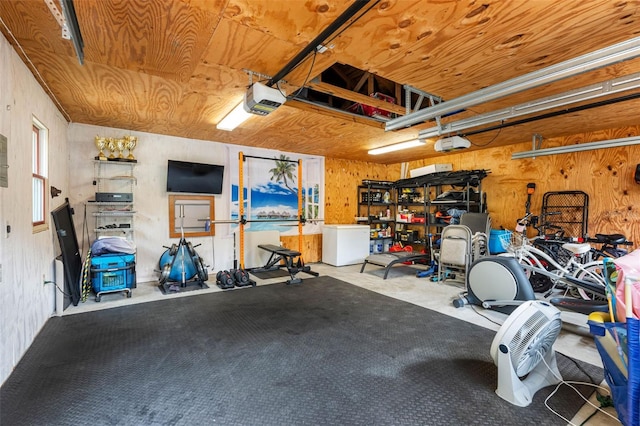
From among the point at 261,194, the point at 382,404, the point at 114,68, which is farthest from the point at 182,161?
the point at 382,404

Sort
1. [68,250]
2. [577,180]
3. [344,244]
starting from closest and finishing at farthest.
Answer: [68,250], [577,180], [344,244]

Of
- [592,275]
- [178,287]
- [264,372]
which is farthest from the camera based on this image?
[178,287]

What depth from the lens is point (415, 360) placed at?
2551mm

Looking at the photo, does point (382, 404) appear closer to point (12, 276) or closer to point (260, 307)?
point (260, 307)

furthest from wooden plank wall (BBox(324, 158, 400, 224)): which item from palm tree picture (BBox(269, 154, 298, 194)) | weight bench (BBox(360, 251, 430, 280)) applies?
weight bench (BBox(360, 251, 430, 280))

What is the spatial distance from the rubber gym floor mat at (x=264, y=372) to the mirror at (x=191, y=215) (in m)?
1.98

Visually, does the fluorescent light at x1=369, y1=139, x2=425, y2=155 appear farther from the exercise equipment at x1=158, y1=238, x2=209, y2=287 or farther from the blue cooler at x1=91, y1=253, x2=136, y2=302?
the blue cooler at x1=91, y1=253, x2=136, y2=302

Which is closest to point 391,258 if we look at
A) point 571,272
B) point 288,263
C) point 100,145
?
point 288,263

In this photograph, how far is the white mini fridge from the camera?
658 cm

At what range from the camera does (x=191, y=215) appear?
556 cm

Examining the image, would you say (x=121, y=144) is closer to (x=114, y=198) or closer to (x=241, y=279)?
(x=114, y=198)

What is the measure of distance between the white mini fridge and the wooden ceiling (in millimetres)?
3160

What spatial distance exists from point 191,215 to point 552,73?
5.38m

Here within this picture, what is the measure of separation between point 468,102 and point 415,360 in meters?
2.49
